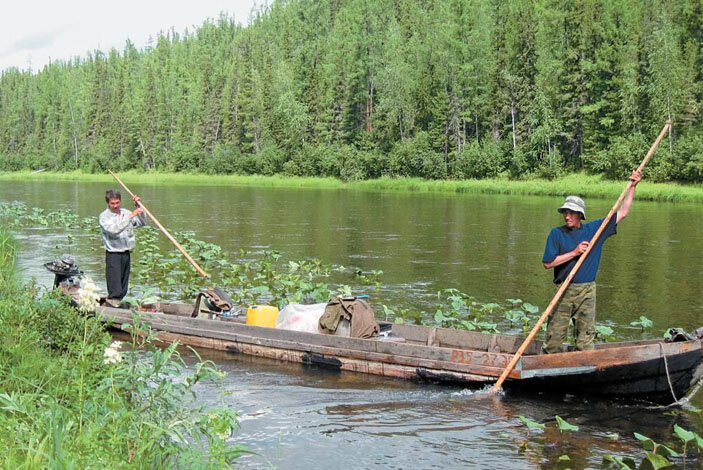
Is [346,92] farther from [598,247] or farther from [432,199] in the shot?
[598,247]

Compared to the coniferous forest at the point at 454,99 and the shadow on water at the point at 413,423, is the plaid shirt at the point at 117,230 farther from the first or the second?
the coniferous forest at the point at 454,99

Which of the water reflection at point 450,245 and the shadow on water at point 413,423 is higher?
the water reflection at point 450,245

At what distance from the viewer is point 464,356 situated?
968 centimetres

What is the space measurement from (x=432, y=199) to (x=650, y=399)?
39399 millimetres

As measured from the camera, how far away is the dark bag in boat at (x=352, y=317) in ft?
34.9

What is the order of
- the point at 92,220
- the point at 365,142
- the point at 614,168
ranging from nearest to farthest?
the point at 92,220 → the point at 614,168 → the point at 365,142

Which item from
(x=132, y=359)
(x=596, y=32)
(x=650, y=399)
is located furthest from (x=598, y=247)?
(x=596, y=32)

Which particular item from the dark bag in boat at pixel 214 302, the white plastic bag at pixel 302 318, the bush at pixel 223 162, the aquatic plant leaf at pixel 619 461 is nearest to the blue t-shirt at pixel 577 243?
the aquatic plant leaf at pixel 619 461

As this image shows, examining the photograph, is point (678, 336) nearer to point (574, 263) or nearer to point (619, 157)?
point (574, 263)

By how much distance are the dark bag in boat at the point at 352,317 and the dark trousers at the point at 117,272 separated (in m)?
3.87

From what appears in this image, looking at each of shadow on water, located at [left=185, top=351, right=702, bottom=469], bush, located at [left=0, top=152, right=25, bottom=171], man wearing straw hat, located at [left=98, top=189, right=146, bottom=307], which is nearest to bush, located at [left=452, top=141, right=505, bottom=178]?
man wearing straw hat, located at [left=98, top=189, right=146, bottom=307]

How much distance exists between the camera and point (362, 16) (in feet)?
266

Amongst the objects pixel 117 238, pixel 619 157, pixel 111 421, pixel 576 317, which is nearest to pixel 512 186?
pixel 619 157

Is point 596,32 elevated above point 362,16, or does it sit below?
below
